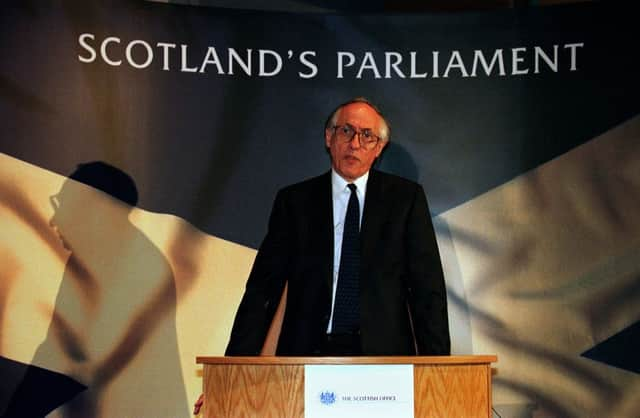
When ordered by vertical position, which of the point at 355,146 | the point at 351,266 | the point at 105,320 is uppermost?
the point at 355,146

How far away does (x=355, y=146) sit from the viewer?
3547 mm

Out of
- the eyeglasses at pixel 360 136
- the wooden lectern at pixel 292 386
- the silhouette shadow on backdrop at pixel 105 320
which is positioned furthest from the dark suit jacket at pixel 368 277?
the silhouette shadow on backdrop at pixel 105 320

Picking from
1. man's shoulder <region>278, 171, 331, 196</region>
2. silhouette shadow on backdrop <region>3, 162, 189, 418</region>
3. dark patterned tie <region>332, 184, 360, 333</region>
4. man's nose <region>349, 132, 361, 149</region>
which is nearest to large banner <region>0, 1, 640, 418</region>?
silhouette shadow on backdrop <region>3, 162, 189, 418</region>

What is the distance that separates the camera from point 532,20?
4.36 m

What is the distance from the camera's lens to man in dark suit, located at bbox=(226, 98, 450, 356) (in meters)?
3.30

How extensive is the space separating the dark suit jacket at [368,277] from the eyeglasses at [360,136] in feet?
0.36

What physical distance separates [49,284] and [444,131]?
6.28ft

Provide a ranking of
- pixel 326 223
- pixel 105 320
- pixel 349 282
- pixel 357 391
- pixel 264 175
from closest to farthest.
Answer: pixel 357 391, pixel 349 282, pixel 326 223, pixel 105 320, pixel 264 175

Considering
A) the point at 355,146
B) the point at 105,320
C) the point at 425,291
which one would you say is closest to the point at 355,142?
the point at 355,146

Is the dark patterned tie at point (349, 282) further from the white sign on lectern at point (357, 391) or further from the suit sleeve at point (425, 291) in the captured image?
the white sign on lectern at point (357, 391)

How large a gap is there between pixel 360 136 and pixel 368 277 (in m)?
0.57

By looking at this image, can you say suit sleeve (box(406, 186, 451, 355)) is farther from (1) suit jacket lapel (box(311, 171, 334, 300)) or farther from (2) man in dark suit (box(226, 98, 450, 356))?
(1) suit jacket lapel (box(311, 171, 334, 300))

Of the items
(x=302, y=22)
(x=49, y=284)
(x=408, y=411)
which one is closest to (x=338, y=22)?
(x=302, y=22)

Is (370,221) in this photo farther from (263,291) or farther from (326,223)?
(263,291)
